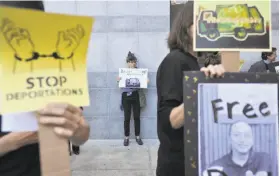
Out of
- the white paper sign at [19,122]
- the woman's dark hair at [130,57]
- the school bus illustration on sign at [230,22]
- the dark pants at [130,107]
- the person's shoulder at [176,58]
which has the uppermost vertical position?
the woman's dark hair at [130,57]

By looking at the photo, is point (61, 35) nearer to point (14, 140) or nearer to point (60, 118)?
point (60, 118)

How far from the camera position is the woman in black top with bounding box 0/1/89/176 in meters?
1.17

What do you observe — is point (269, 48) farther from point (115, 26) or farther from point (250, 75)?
point (115, 26)

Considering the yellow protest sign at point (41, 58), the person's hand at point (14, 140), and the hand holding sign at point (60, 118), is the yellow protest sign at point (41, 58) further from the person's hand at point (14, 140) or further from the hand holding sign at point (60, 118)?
the person's hand at point (14, 140)

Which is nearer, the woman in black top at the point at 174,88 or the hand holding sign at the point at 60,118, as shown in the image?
the hand holding sign at the point at 60,118

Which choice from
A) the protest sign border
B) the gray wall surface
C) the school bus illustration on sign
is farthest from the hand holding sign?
the gray wall surface

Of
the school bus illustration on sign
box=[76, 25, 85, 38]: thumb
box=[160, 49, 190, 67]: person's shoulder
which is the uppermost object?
the school bus illustration on sign

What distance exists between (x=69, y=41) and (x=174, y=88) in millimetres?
703

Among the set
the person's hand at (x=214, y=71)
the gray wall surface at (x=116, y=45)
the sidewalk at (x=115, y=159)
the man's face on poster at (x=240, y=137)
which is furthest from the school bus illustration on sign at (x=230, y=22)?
the gray wall surface at (x=116, y=45)

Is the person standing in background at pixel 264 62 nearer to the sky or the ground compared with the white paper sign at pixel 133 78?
nearer to the sky

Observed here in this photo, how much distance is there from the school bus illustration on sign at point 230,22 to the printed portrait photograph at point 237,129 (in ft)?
0.86

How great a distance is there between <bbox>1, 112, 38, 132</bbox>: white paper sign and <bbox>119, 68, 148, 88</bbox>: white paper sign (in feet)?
18.4

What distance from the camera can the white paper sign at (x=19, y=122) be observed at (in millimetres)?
1230

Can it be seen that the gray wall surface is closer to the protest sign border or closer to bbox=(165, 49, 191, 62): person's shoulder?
bbox=(165, 49, 191, 62): person's shoulder
